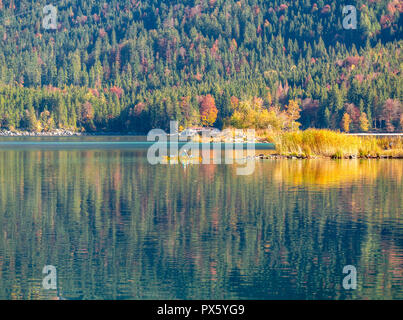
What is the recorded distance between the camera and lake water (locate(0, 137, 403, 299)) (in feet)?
68.7

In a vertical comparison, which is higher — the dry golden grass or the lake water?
the dry golden grass

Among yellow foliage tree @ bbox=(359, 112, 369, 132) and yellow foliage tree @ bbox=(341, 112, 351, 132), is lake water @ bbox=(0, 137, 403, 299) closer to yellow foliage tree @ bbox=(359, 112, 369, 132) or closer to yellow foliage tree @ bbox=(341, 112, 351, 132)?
yellow foliage tree @ bbox=(341, 112, 351, 132)

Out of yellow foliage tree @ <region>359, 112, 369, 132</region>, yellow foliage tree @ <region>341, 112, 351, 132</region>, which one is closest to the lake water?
yellow foliage tree @ <region>341, 112, 351, 132</region>

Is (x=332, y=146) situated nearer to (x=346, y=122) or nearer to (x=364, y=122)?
(x=346, y=122)

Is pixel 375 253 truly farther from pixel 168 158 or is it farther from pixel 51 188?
pixel 168 158

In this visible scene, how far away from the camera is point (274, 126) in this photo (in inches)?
5487

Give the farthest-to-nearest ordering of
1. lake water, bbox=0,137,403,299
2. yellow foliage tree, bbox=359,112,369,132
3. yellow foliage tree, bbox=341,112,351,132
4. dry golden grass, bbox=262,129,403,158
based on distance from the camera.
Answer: yellow foliage tree, bbox=359,112,369,132, yellow foliage tree, bbox=341,112,351,132, dry golden grass, bbox=262,129,403,158, lake water, bbox=0,137,403,299

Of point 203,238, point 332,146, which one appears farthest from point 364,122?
point 203,238

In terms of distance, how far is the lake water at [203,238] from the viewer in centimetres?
2095

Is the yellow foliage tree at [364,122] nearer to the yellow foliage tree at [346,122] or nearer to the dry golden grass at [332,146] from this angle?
the yellow foliage tree at [346,122]

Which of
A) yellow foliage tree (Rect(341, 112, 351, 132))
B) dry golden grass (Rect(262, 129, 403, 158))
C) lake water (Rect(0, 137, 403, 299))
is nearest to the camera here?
lake water (Rect(0, 137, 403, 299))

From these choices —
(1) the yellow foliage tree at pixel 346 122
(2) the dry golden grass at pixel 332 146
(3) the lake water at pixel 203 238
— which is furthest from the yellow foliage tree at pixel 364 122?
(3) the lake water at pixel 203 238

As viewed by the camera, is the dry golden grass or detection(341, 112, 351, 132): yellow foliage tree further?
detection(341, 112, 351, 132): yellow foliage tree

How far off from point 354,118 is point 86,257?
168m
